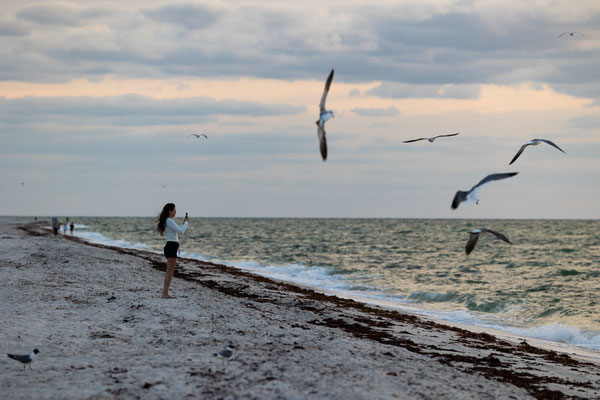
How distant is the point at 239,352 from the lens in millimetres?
10234

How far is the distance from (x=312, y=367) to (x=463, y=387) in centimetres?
248

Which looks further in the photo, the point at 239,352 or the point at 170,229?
the point at 170,229

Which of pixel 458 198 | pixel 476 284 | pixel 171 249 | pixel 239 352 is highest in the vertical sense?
pixel 458 198

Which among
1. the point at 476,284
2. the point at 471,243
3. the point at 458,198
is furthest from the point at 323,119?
the point at 476,284

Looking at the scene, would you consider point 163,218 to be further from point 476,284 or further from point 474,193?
point 476,284

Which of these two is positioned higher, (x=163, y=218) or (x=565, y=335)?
(x=163, y=218)

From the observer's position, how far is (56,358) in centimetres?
981

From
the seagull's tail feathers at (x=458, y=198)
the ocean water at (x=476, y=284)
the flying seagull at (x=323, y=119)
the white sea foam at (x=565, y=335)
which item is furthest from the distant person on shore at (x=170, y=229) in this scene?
the white sea foam at (x=565, y=335)

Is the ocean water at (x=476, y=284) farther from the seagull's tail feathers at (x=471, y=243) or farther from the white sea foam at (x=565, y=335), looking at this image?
the seagull's tail feathers at (x=471, y=243)

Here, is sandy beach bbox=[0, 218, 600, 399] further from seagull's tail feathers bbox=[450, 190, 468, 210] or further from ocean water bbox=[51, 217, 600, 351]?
ocean water bbox=[51, 217, 600, 351]

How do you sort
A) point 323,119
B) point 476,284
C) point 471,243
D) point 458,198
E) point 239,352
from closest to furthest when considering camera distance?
1. point 239,352
2. point 458,198
3. point 471,243
4. point 323,119
5. point 476,284

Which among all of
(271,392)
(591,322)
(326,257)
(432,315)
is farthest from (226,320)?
(326,257)

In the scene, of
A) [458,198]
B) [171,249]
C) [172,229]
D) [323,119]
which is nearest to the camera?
[458,198]

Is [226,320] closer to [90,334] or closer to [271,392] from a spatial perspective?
[90,334]
